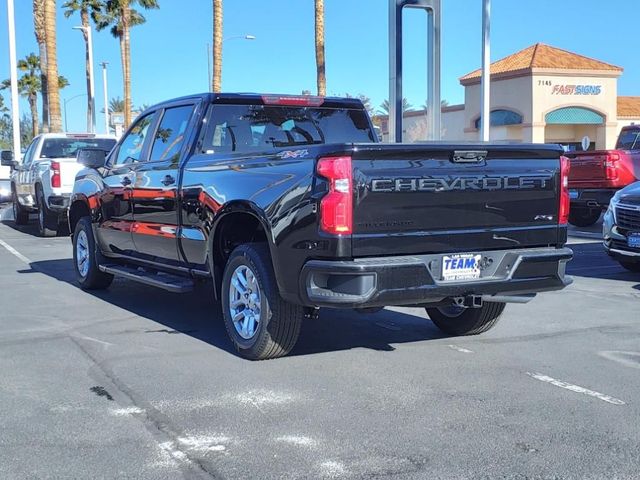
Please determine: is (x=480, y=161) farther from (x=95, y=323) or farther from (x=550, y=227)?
(x=95, y=323)

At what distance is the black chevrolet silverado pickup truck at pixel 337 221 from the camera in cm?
500

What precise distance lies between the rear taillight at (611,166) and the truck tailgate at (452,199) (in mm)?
9794

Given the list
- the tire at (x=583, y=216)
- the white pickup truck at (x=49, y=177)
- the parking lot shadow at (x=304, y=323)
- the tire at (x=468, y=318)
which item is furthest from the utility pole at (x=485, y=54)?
the tire at (x=468, y=318)

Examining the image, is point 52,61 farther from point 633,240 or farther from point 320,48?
point 633,240

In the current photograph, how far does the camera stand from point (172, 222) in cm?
692

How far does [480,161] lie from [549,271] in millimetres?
1015

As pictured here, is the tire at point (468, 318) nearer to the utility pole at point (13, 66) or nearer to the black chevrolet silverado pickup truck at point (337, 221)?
the black chevrolet silverado pickup truck at point (337, 221)

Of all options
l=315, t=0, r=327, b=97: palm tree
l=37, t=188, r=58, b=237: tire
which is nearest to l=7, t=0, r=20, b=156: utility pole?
l=315, t=0, r=327, b=97: palm tree

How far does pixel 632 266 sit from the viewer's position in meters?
10.5

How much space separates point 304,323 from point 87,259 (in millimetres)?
3129

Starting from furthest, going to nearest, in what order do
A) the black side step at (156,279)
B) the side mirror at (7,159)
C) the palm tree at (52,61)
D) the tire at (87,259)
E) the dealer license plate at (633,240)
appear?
1. the palm tree at (52,61)
2. the side mirror at (7,159)
3. the dealer license plate at (633,240)
4. the tire at (87,259)
5. the black side step at (156,279)

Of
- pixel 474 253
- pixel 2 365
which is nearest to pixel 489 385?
pixel 474 253

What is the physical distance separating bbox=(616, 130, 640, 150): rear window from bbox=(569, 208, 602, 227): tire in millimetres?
1474

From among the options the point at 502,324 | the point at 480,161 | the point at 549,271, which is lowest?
the point at 502,324
